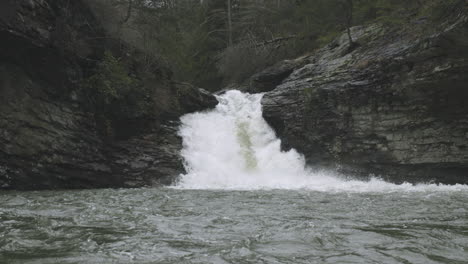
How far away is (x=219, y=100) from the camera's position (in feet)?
69.4

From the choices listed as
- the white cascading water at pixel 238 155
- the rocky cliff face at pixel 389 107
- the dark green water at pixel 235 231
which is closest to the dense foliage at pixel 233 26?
the rocky cliff face at pixel 389 107

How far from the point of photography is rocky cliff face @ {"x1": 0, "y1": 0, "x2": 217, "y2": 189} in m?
11.9

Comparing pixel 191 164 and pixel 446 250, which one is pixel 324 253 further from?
pixel 191 164

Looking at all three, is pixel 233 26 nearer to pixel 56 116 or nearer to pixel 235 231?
pixel 56 116

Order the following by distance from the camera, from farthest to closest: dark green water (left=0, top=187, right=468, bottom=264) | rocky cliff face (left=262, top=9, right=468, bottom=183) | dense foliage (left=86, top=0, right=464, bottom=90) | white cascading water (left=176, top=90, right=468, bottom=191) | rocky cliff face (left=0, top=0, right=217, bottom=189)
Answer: dense foliage (left=86, top=0, right=464, bottom=90), white cascading water (left=176, top=90, right=468, bottom=191), rocky cliff face (left=262, top=9, right=468, bottom=183), rocky cliff face (left=0, top=0, right=217, bottom=189), dark green water (left=0, top=187, right=468, bottom=264)

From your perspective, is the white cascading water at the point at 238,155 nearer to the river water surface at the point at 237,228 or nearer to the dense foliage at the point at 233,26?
the dense foliage at the point at 233,26

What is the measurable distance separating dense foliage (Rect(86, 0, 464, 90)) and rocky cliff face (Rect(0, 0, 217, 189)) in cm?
227

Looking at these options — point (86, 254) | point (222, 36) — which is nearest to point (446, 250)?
point (86, 254)

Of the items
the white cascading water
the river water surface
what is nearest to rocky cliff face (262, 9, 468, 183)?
the white cascading water

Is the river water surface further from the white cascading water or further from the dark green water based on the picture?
the white cascading water

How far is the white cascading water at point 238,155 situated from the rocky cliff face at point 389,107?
28.4 inches

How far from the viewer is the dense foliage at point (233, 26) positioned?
17.1m

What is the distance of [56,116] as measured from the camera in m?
13.0

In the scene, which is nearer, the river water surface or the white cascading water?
the river water surface
